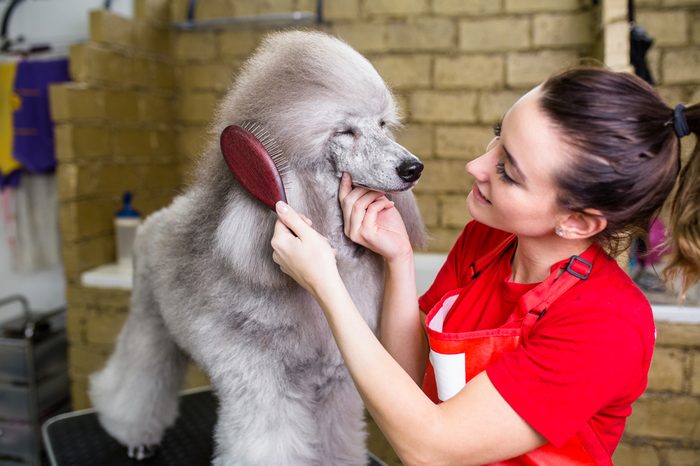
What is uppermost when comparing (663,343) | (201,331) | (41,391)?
(201,331)

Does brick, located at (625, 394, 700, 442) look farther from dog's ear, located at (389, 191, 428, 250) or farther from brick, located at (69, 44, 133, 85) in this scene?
brick, located at (69, 44, 133, 85)

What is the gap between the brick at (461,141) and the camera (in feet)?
8.30

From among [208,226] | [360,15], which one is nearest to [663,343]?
[208,226]

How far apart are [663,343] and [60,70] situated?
2.30m

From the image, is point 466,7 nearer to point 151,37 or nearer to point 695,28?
point 695,28

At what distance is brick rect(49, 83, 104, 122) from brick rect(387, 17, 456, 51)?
1.21m

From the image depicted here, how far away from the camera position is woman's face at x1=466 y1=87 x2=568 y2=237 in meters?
0.71

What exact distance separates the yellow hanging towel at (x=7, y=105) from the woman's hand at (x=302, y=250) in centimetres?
201

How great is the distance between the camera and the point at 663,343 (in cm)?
171

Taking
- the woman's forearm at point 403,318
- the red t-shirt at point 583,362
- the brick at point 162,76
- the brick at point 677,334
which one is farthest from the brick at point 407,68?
the red t-shirt at point 583,362

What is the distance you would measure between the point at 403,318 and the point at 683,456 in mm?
1395

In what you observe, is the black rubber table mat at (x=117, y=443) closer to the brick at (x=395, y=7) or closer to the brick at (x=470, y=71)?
the brick at (x=470, y=71)

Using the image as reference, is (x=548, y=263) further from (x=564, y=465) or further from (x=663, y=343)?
(x=663, y=343)

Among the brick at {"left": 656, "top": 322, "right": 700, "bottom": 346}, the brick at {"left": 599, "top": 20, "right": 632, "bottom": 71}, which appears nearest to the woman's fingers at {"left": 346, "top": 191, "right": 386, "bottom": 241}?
the brick at {"left": 599, "top": 20, "right": 632, "bottom": 71}
